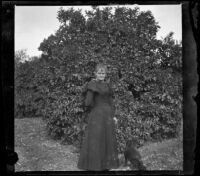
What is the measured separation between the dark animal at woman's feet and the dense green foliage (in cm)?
9

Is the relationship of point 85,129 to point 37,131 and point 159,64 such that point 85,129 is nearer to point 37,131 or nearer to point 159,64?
point 37,131

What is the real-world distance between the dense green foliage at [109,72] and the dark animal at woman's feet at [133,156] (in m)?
0.09

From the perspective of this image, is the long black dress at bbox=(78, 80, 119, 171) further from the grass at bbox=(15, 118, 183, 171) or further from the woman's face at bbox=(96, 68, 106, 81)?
the grass at bbox=(15, 118, 183, 171)

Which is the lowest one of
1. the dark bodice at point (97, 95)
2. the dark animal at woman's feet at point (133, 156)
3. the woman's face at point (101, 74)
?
the dark animal at woman's feet at point (133, 156)

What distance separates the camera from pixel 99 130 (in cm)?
463

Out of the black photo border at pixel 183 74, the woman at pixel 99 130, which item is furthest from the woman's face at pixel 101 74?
the black photo border at pixel 183 74

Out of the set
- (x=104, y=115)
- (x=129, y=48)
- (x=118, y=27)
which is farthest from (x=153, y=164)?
(x=118, y=27)

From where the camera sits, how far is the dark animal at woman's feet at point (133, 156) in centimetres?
461

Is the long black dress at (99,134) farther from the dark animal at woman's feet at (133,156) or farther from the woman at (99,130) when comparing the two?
the dark animal at woman's feet at (133,156)

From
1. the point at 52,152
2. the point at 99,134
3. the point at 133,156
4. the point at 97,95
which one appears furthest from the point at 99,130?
the point at 52,152

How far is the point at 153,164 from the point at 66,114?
51.6 inches

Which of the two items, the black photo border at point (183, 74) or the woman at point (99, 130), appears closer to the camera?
the black photo border at point (183, 74)

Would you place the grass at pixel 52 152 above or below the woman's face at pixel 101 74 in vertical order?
below

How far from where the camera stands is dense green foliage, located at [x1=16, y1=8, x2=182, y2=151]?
15.2ft
